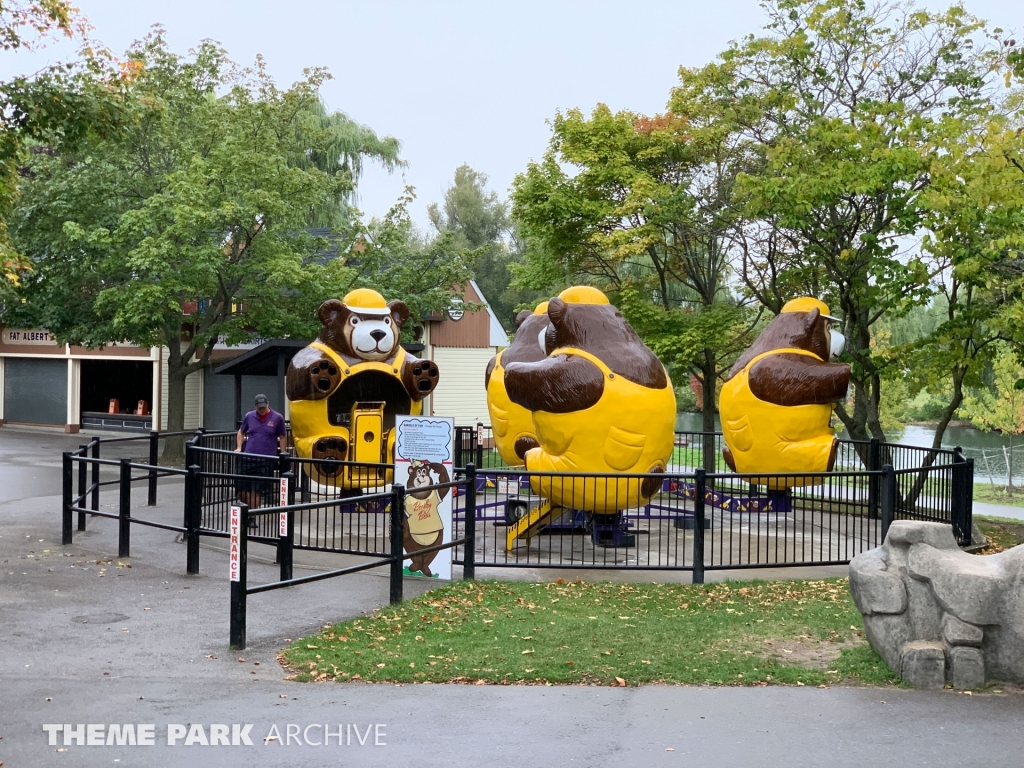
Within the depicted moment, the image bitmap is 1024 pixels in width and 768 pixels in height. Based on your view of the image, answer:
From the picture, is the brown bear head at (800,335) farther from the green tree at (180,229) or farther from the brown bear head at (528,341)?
the green tree at (180,229)

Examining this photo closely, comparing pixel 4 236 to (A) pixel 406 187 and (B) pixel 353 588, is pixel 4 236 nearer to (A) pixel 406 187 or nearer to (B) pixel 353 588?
(B) pixel 353 588

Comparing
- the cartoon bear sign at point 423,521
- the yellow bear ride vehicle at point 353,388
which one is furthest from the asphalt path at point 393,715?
the yellow bear ride vehicle at point 353,388

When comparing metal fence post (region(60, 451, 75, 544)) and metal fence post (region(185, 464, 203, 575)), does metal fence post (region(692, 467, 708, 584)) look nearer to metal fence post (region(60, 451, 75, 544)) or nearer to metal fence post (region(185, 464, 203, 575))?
metal fence post (region(185, 464, 203, 575))

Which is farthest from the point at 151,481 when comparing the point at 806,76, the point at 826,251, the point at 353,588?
the point at 806,76

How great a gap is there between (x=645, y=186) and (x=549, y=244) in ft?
9.03

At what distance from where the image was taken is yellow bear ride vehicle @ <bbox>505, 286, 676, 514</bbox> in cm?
1140

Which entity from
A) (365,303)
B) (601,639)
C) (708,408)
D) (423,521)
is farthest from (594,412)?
(708,408)

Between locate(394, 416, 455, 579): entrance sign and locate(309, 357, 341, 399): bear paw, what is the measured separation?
15.1 feet

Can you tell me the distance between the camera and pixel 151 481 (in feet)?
49.6

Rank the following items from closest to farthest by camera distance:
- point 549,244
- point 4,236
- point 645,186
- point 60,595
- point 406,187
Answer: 1. point 60,595
2. point 4,236
3. point 645,186
4. point 549,244
5. point 406,187

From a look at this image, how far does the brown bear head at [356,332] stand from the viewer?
14.8 m

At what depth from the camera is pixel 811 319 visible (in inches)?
565

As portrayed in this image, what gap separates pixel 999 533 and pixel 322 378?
32.2 ft

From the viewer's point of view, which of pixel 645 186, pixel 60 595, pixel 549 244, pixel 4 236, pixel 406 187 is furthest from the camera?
pixel 406 187
